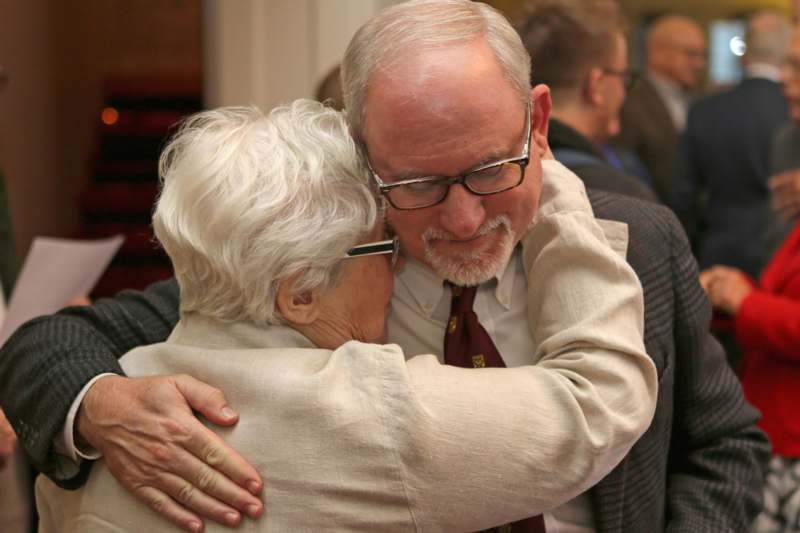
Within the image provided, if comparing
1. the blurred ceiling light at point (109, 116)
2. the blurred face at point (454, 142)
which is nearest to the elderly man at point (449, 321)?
the blurred face at point (454, 142)

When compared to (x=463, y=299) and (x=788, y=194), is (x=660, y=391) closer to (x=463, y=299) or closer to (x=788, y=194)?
(x=463, y=299)

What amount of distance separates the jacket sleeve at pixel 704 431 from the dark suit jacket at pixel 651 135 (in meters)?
2.74

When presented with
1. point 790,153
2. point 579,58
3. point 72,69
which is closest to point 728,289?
point 579,58

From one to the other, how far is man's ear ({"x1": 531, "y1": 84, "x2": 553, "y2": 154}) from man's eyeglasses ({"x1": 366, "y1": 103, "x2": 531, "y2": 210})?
0.37 ft

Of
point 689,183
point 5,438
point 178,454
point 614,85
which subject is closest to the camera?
point 178,454

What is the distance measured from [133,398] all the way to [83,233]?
19.2 ft

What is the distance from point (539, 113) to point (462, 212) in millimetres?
254

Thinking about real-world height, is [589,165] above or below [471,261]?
below

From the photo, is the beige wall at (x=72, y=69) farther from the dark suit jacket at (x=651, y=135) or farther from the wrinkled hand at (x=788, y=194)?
the wrinkled hand at (x=788, y=194)

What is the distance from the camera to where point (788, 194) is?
3000 mm

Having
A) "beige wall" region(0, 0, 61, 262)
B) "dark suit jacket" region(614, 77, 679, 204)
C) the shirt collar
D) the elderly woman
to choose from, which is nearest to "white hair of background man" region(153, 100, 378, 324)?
the elderly woman

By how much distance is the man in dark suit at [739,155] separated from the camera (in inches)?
184

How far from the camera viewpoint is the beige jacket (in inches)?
55.8

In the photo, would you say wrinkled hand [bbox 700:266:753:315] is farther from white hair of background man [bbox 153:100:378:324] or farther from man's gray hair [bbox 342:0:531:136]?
white hair of background man [bbox 153:100:378:324]
